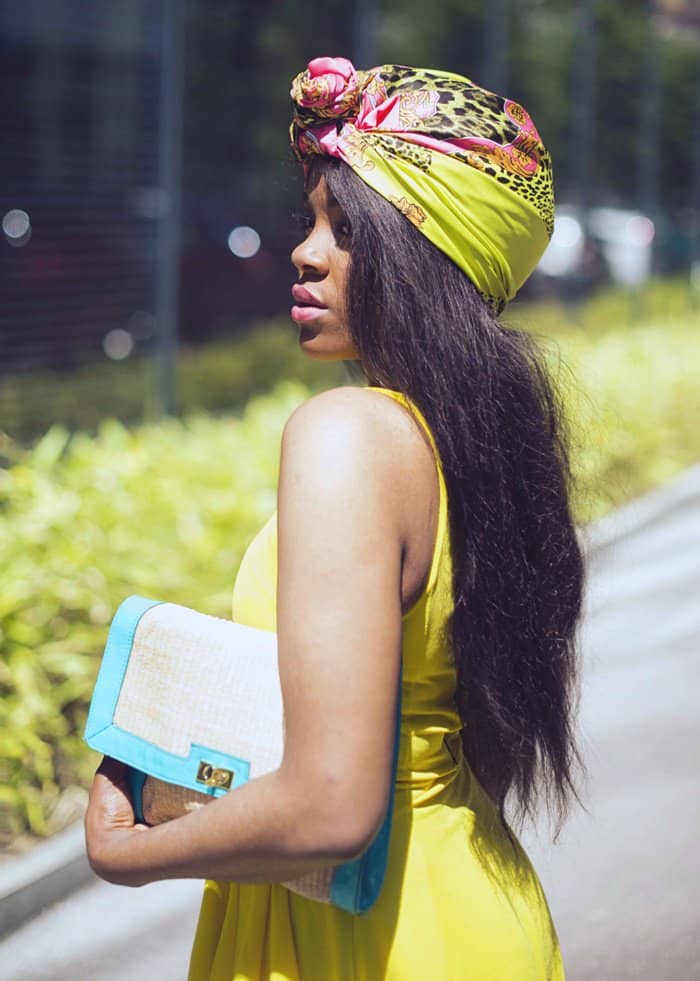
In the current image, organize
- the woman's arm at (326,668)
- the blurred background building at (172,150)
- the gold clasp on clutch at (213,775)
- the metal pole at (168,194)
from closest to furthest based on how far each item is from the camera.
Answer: the woman's arm at (326,668) < the gold clasp on clutch at (213,775) < the blurred background building at (172,150) < the metal pole at (168,194)

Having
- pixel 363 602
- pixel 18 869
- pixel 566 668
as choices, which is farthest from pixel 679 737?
pixel 363 602

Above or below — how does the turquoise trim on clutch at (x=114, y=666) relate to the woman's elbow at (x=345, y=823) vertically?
below

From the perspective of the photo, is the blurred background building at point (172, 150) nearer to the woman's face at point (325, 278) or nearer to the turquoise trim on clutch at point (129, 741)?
the woman's face at point (325, 278)

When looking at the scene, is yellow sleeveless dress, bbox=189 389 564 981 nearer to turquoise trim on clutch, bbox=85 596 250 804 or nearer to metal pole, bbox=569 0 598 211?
turquoise trim on clutch, bbox=85 596 250 804

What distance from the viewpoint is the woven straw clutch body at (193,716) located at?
132cm

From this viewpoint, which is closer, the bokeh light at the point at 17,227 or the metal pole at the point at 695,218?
the bokeh light at the point at 17,227

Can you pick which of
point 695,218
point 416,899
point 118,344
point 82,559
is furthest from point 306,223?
point 695,218

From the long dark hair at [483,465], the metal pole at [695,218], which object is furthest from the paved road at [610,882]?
the metal pole at [695,218]

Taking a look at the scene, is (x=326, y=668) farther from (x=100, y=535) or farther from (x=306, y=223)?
(x=100, y=535)

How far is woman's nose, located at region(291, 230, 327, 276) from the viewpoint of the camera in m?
1.51

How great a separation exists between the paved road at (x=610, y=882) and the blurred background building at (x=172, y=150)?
2.44 meters

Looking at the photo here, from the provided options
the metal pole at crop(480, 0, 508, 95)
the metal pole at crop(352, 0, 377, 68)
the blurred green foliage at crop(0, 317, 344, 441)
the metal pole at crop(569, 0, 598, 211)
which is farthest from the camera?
the metal pole at crop(569, 0, 598, 211)

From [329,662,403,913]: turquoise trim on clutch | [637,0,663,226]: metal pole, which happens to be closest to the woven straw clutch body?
[329,662,403,913]: turquoise trim on clutch

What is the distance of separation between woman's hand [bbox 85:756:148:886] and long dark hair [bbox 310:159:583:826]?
38 centimetres
